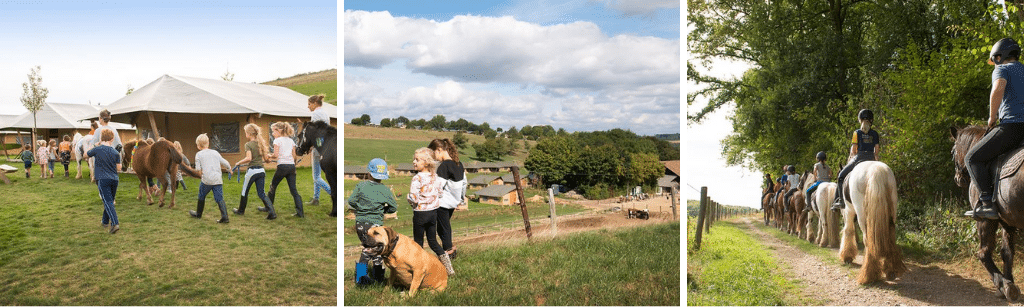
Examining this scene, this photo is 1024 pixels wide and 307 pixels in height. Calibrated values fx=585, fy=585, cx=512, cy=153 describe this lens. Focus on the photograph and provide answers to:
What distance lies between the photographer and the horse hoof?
4.37m

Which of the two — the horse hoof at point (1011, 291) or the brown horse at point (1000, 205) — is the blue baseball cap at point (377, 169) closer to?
the brown horse at point (1000, 205)

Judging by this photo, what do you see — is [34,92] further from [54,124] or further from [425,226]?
[425,226]

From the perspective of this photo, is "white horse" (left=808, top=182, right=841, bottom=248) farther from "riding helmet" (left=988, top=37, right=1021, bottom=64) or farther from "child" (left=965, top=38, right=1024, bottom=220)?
"riding helmet" (left=988, top=37, right=1021, bottom=64)

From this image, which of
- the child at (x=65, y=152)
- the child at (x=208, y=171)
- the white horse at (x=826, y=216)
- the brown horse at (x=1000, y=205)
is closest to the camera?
the brown horse at (x=1000, y=205)

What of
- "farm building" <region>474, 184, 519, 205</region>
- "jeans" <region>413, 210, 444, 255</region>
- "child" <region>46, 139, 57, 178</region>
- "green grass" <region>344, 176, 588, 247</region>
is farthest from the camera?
"child" <region>46, 139, 57, 178</region>

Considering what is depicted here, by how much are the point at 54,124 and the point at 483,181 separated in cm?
528

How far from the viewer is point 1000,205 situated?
4316 mm

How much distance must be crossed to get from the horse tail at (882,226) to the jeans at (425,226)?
3.62 meters

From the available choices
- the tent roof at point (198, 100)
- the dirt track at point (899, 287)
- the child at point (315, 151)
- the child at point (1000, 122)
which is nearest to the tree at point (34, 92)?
the tent roof at point (198, 100)

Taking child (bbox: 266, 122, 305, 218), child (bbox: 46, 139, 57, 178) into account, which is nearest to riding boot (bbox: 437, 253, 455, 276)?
child (bbox: 266, 122, 305, 218)

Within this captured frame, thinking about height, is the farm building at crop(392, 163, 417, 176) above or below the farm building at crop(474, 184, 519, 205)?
above

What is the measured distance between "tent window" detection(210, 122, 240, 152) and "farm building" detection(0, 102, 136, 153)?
0.85 metres

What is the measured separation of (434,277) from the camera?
487cm

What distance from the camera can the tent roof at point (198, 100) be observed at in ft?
20.9
